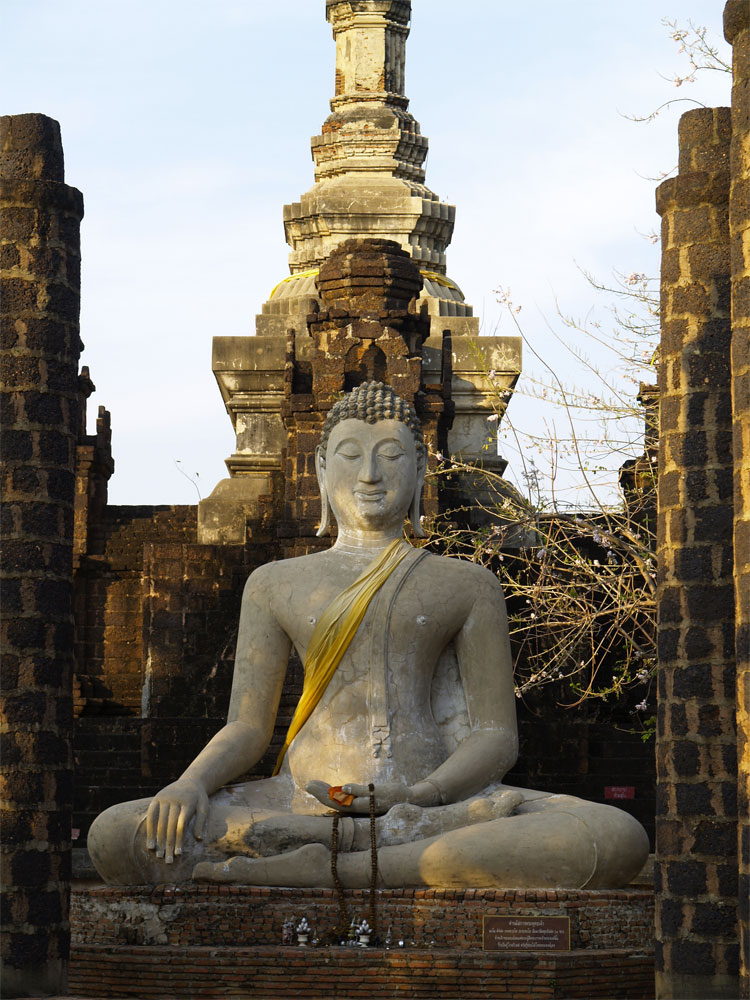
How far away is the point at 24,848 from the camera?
9922mm

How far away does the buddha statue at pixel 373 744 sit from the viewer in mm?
11172

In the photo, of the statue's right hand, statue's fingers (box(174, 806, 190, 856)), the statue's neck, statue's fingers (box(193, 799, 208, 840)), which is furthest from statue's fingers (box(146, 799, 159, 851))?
the statue's neck

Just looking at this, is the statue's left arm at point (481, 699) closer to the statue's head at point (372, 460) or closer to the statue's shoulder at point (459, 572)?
the statue's shoulder at point (459, 572)

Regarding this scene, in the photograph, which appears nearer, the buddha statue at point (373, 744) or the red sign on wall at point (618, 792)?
the buddha statue at point (373, 744)

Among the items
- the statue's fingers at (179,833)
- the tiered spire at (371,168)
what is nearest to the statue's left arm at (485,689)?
the statue's fingers at (179,833)

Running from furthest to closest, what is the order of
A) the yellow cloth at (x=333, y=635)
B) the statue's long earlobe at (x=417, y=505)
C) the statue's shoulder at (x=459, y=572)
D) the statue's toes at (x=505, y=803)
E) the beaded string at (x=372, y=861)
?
the statue's long earlobe at (x=417, y=505)
the statue's shoulder at (x=459, y=572)
the yellow cloth at (x=333, y=635)
the statue's toes at (x=505, y=803)
the beaded string at (x=372, y=861)

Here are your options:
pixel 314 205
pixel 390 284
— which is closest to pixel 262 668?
pixel 390 284

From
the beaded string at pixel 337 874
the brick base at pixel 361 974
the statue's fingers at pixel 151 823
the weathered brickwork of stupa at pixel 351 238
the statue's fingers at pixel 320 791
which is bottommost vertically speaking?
the brick base at pixel 361 974

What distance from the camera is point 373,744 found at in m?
11.8

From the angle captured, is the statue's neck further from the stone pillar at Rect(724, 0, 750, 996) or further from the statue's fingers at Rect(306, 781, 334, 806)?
the stone pillar at Rect(724, 0, 750, 996)

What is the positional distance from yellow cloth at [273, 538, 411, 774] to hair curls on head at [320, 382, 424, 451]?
1.04 m

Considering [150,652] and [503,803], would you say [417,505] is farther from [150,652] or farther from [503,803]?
[150,652]

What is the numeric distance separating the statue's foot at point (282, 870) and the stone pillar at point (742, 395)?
106 inches

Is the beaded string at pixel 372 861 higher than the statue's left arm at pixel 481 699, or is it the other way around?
the statue's left arm at pixel 481 699
